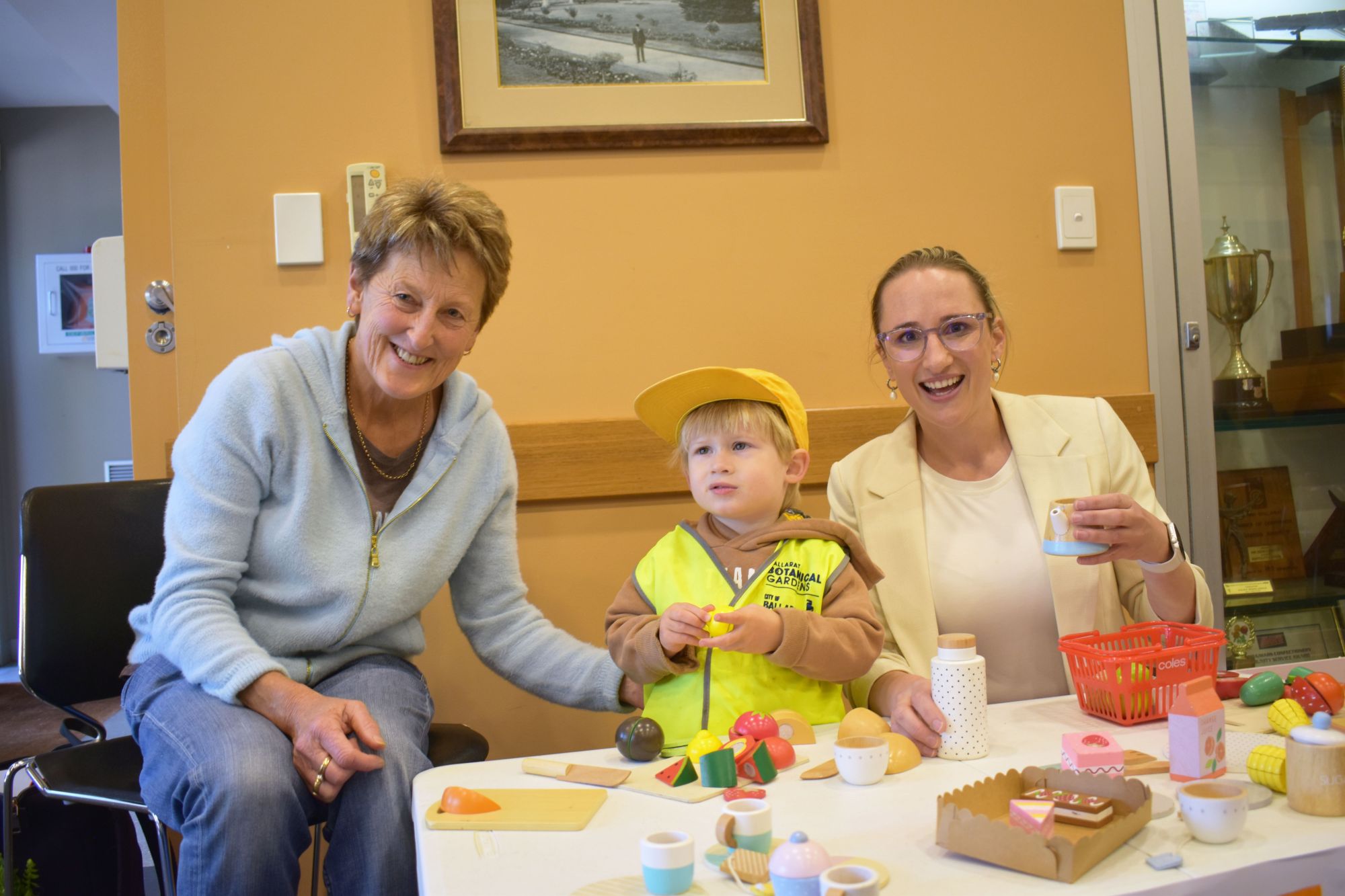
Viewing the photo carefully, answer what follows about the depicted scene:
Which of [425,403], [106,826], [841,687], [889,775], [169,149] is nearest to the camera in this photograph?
[889,775]

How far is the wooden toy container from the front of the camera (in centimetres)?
100

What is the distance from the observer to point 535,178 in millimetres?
2326

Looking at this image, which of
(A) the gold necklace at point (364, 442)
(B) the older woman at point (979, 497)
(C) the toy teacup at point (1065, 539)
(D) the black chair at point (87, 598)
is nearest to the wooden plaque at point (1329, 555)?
(B) the older woman at point (979, 497)

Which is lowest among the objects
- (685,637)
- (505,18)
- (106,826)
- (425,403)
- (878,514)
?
(106,826)

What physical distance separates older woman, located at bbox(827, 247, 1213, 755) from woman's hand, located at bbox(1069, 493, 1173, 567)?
0.60 feet

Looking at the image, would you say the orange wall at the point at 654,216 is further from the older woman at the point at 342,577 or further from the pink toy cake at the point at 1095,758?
the pink toy cake at the point at 1095,758

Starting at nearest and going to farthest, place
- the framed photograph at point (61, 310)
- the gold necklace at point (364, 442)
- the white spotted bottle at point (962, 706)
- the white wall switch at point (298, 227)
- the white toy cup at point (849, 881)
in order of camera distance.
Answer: the white toy cup at point (849, 881)
the white spotted bottle at point (962, 706)
the gold necklace at point (364, 442)
the white wall switch at point (298, 227)
the framed photograph at point (61, 310)

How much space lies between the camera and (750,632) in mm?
1387

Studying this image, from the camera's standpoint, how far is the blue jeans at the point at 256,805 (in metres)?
1.33

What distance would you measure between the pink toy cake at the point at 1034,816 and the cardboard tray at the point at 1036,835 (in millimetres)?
11

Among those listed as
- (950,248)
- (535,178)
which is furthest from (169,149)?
(950,248)

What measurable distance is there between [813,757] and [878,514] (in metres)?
0.69

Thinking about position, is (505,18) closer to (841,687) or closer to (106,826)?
(841,687)

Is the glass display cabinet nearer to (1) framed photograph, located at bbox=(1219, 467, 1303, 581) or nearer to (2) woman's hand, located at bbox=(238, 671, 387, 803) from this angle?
(1) framed photograph, located at bbox=(1219, 467, 1303, 581)
